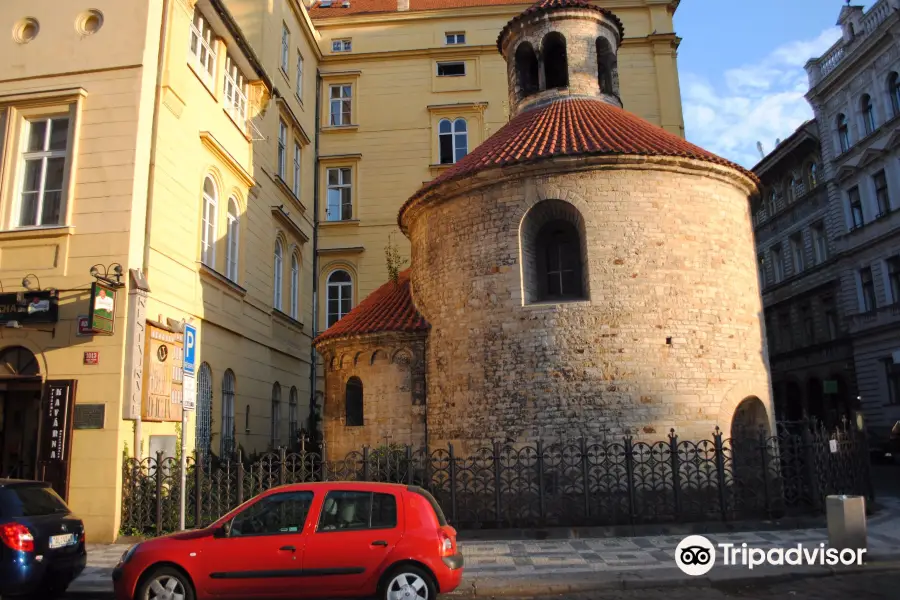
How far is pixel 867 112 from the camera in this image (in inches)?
1120

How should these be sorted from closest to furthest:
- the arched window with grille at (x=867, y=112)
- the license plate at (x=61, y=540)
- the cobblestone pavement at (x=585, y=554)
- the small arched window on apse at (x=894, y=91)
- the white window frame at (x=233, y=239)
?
the license plate at (x=61, y=540)
the cobblestone pavement at (x=585, y=554)
the white window frame at (x=233, y=239)
the small arched window on apse at (x=894, y=91)
the arched window with grille at (x=867, y=112)

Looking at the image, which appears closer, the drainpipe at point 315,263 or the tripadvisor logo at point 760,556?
the tripadvisor logo at point 760,556

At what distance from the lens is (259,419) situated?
59.5 feet

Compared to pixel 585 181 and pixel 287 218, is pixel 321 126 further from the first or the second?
pixel 585 181

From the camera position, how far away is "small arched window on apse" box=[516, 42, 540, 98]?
18.3 meters

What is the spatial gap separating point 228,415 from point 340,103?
51.0 ft

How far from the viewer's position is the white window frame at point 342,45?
92.3 ft

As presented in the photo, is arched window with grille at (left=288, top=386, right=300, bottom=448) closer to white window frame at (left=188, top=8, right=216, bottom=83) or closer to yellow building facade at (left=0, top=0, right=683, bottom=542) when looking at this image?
yellow building facade at (left=0, top=0, right=683, bottom=542)

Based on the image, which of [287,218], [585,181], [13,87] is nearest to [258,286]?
[287,218]

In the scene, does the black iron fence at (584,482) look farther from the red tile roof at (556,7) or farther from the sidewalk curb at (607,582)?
the red tile roof at (556,7)

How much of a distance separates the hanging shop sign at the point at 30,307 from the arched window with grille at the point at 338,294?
1322 centimetres

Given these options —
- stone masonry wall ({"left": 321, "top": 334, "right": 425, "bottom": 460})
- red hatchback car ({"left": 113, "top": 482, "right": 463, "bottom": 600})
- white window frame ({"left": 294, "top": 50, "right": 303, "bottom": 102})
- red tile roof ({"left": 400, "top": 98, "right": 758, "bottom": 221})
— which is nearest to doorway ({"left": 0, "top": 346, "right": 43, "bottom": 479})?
stone masonry wall ({"left": 321, "top": 334, "right": 425, "bottom": 460})

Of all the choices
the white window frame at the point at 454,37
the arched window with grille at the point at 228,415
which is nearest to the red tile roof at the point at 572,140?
the arched window with grille at the point at 228,415

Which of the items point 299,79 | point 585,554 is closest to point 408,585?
point 585,554
